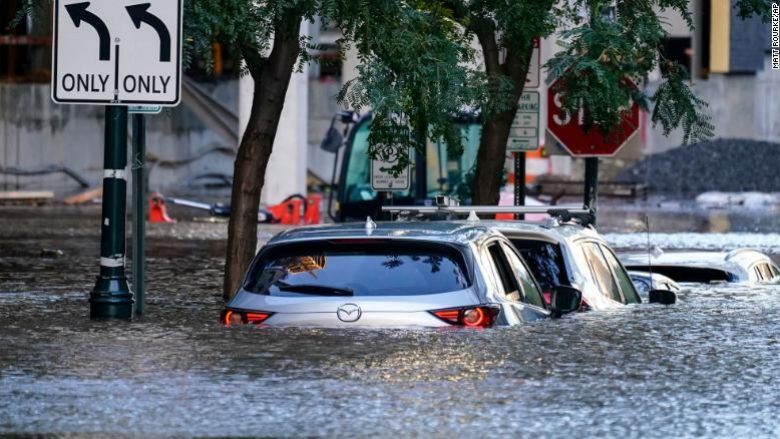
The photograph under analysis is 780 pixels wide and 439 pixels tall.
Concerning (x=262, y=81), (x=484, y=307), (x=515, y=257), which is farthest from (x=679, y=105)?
(x=484, y=307)

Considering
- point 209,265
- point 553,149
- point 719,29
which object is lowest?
point 209,265

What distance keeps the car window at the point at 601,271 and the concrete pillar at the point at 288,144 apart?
28856 millimetres

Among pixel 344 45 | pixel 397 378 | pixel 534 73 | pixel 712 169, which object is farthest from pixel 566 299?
pixel 712 169

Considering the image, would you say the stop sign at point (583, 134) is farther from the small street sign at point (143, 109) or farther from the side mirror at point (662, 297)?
the small street sign at point (143, 109)

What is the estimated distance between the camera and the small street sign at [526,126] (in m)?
21.9

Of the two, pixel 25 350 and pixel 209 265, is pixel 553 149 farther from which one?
pixel 25 350

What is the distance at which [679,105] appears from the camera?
17453 mm

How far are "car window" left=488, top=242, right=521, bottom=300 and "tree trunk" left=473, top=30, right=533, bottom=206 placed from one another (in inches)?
253

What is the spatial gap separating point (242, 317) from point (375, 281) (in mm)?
876

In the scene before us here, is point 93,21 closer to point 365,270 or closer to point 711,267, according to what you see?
point 365,270

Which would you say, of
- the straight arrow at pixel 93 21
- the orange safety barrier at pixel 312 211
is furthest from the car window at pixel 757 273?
the orange safety barrier at pixel 312 211

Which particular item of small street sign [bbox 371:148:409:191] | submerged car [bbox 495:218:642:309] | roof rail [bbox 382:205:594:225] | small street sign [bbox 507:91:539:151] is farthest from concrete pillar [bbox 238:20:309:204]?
submerged car [bbox 495:218:642:309]

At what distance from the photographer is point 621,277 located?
601 inches

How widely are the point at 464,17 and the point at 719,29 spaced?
4671 centimetres
